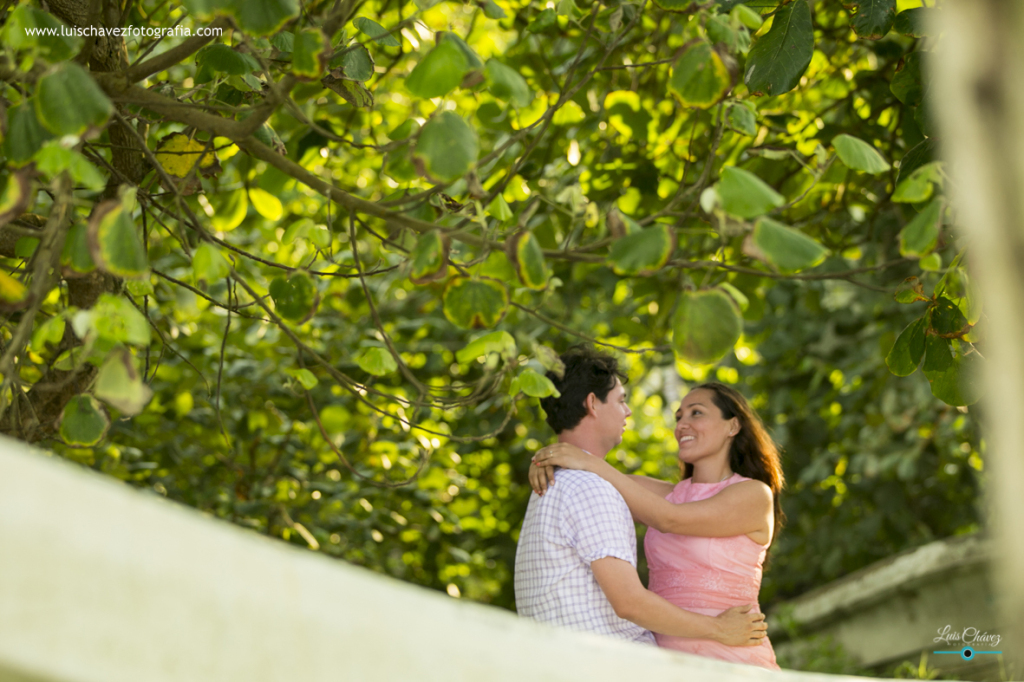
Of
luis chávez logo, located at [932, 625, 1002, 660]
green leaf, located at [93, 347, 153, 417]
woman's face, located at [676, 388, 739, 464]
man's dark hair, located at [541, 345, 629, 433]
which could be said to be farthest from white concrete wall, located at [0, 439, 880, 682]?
luis chávez logo, located at [932, 625, 1002, 660]

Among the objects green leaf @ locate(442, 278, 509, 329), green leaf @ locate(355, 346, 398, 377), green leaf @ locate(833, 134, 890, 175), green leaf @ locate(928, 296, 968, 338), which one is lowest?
green leaf @ locate(355, 346, 398, 377)

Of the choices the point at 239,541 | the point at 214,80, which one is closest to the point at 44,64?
the point at 214,80

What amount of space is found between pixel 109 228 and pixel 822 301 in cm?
483

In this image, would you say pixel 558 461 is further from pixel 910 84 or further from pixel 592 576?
pixel 910 84

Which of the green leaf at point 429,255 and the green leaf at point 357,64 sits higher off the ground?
the green leaf at point 357,64

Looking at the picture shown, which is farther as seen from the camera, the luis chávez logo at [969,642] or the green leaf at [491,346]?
the luis chávez logo at [969,642]

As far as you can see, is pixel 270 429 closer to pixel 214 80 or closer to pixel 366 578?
pixel 214 80

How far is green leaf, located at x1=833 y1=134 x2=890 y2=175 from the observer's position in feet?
4.87

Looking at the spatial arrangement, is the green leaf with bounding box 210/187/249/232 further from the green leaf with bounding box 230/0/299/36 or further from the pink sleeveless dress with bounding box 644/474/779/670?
the pink sleeveless dress with bounding box 644/474/779/670

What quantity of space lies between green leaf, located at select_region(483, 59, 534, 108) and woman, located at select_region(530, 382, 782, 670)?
49.4 inches

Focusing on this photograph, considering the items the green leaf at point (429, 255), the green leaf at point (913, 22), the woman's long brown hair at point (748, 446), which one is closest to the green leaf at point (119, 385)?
the green leaf at point (429, 255)

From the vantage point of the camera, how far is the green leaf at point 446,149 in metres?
1.29

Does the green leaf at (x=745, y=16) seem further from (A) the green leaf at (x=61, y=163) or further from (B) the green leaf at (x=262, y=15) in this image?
(A) the green leaf at (x=61, y=163)

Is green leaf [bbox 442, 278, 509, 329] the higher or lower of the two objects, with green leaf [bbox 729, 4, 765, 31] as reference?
lower
